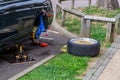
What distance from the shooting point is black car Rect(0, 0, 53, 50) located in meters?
6.50

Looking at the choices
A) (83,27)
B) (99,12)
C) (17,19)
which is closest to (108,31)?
(83,27)

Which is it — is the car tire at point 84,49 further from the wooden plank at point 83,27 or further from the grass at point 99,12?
the grass at point 99,12

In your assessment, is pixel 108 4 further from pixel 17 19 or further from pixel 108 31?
pixel 17 19

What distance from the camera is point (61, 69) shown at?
21.1 feet

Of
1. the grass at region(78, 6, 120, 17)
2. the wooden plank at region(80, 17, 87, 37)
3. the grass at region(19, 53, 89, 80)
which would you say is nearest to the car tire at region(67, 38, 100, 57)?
the grass at region(19, 53, 89, 80)

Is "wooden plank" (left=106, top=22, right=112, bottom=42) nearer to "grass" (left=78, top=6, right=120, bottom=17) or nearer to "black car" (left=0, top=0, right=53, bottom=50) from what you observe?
"black car" (left=0, top=0, right=53, bottom=50)

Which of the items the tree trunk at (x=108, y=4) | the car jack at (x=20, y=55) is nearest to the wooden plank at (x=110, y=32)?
the car jack at (x=20, y=55)

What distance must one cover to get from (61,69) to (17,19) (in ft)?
4.63

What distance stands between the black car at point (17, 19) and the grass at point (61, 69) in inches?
33.7

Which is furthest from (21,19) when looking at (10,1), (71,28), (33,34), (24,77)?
(71,28)

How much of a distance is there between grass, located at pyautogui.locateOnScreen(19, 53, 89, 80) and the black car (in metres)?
0.86

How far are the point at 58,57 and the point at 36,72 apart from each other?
44.3 inches

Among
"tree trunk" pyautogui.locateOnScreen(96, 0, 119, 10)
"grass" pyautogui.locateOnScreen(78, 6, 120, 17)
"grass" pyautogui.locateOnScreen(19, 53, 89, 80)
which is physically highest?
"tree trunk" pyautogui.locateOnScreen(96, 0, 119, 10)

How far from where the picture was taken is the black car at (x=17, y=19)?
650 cm
